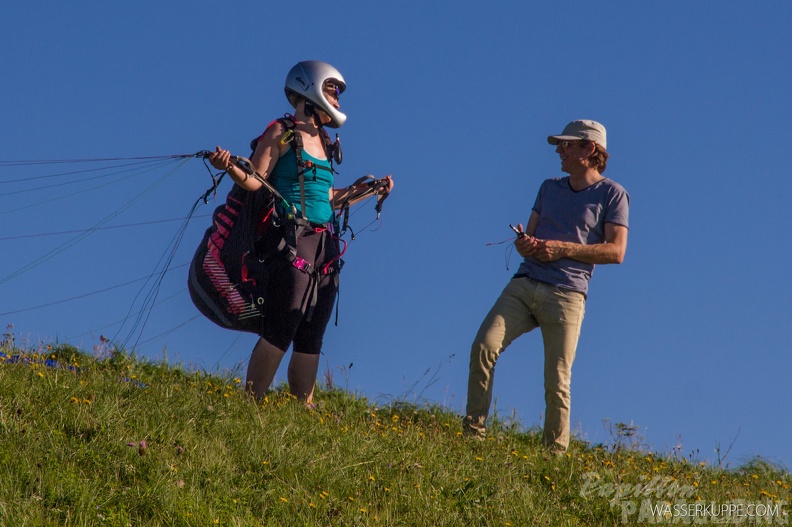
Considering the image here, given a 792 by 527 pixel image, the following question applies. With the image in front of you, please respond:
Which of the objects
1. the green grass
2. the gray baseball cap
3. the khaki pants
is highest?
the gray baseball cap

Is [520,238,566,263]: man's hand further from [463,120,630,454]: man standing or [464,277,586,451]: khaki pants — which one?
[464,277,586,451]: khaki pants

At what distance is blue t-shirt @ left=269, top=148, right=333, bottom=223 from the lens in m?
8.30

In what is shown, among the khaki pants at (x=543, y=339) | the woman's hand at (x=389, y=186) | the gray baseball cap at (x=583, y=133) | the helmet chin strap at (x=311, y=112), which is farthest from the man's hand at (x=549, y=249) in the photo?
the helmet chin strap at (x=311, y=112)

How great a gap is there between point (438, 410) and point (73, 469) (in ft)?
15.7

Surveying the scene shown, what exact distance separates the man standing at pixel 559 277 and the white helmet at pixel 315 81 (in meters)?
1.79

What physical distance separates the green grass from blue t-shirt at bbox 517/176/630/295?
4.49 ft

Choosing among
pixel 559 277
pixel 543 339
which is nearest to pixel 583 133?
pixel 559 277

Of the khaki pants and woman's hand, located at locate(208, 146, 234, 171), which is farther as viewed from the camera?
the khaki pants

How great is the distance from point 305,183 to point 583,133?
2232mm

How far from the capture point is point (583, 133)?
332 inches

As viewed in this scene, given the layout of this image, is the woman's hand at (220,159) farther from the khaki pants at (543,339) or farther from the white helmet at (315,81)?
the khaki pants at (543,339)

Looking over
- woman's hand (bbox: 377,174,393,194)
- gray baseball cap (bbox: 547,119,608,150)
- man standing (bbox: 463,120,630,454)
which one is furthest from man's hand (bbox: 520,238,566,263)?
woman's hand (bbox: 377,174,393,194)

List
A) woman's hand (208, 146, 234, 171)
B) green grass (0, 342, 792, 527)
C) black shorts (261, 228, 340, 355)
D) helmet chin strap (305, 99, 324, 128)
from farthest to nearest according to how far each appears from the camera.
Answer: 1. helmet chin strap (305, 99, 324, 128)
2. black shorts (261, 228, 340, 355)
3. woman's hand (208, 146, 234, 171)
4. green grass (0, 342, 792, 527)

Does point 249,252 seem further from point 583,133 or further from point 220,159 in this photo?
point 583,133
